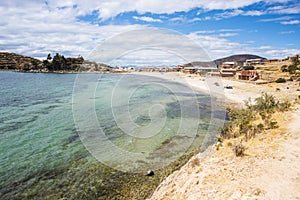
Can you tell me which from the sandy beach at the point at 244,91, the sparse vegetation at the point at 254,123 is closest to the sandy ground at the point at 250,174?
the sparse vegetation at the point at 254,123

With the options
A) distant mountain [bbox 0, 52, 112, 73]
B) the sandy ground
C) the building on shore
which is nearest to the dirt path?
the sandy ground

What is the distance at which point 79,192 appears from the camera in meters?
10.8

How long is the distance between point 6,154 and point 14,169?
296cm

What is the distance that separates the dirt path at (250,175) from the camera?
6730 mm

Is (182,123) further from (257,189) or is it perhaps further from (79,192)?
(257,189)

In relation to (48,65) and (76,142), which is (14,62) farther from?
(76,142)

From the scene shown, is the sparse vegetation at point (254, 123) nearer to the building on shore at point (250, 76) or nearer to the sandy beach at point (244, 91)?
the sandy beach at point (244, 91)

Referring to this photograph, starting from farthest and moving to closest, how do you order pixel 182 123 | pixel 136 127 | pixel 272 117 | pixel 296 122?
pixel 182 123 < pixel 136 127 < pixel 272 117 < pixel 296 122

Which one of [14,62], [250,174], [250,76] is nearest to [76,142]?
[250,174]

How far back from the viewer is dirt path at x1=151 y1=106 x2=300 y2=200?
673cm

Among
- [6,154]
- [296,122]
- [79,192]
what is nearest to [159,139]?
[79,192]

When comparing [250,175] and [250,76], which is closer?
[250,175]

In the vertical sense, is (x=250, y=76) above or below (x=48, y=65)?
below

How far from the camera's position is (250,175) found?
7770 millimetres
